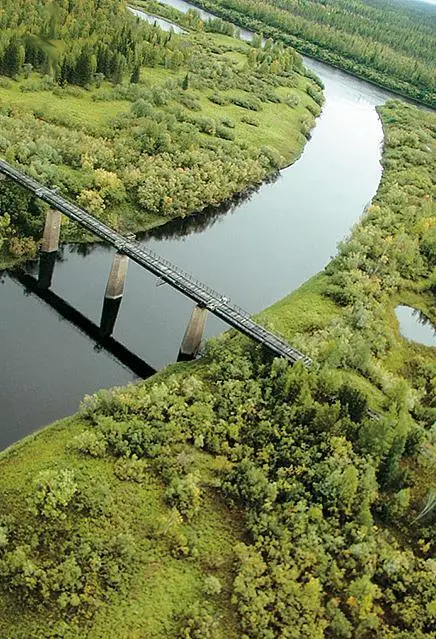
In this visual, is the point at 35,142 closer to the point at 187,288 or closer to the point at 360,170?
the point at 187,288

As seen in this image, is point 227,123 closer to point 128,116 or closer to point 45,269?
point 128,116

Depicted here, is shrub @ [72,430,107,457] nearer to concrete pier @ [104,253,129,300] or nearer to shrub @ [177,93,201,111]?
concrete pier @ [104,253,129,300]

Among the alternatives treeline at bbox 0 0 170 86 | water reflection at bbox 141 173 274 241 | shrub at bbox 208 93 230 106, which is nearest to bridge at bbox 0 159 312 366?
water reflection at bbox 141 173 274 241

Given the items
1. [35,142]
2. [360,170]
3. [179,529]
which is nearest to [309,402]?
[179,529]

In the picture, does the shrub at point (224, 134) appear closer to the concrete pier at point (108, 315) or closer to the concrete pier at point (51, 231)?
the concrete pier at point (51, 231)

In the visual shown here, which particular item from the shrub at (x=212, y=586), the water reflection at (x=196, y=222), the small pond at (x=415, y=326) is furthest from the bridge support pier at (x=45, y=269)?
the small pond at (x=415, y=326)

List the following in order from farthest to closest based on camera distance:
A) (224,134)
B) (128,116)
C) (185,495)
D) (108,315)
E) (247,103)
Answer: (247,103), (224,134), (128,116), (108,315), (185,495)

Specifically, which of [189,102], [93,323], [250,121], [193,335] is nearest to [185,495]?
[193,335]
